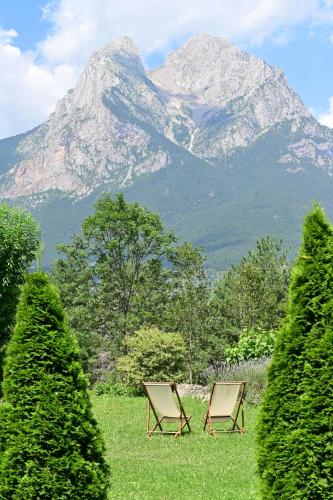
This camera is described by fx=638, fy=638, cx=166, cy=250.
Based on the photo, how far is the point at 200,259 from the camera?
2838 cm

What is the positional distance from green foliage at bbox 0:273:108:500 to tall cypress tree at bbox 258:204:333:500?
1.19 m

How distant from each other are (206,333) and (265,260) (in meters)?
5.43

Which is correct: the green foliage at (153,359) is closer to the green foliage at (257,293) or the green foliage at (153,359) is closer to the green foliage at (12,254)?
the green foliage at (12,254)

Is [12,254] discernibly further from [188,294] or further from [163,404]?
[163,404]

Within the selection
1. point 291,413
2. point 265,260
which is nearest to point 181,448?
point 291,413

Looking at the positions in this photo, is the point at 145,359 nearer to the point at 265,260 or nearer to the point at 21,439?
the point at 21,439

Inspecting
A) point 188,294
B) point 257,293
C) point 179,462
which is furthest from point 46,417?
point 188,294

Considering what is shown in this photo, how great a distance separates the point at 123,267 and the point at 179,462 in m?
21.9

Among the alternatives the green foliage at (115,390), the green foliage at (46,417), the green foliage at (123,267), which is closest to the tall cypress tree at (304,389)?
the green foliage at (46,417)

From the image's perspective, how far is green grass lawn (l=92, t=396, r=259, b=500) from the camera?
6230 mm

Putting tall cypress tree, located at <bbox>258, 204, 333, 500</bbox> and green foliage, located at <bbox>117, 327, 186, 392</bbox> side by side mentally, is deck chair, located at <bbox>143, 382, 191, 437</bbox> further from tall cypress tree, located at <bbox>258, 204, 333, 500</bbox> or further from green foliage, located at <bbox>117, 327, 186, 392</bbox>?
green foliage, located at <bbox>117, 327, 186, 392</bbox>

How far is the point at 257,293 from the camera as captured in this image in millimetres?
28281

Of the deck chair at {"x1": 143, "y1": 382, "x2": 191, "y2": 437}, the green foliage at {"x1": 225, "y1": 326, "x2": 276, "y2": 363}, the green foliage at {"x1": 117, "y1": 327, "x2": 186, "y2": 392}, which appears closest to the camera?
the deck chair at {"x1": 143, "y1": 382, "x2": 191, "y2": 437}

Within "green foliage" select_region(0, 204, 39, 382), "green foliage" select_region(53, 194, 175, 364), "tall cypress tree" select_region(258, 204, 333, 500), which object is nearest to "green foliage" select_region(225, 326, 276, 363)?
"green foliage" select_region(0, 204, 39, 382)
